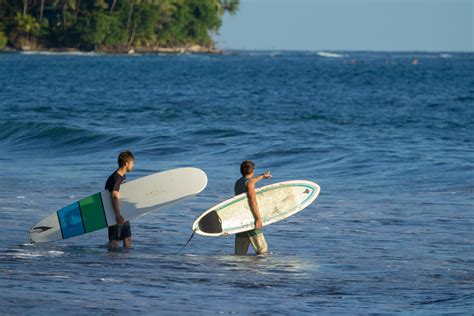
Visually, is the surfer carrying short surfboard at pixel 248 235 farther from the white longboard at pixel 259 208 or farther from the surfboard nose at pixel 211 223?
the surfboard nose at pixel 211 223

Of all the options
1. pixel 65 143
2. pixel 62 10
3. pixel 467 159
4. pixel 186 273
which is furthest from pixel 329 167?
pixel 62 10

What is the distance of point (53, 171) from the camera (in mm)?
18219

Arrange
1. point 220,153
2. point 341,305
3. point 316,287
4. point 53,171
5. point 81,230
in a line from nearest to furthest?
point 341,305 → point 316,287 → point 81,230 → point 53,171 → point 220,153

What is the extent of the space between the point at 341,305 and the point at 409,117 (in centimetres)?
2731

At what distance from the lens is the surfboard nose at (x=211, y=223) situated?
10.9 m

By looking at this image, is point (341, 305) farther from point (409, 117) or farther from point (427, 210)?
point (409, 117)

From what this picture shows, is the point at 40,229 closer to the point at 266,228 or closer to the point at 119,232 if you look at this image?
the point at 119,232

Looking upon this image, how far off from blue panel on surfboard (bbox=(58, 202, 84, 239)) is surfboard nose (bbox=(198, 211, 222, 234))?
1563mm

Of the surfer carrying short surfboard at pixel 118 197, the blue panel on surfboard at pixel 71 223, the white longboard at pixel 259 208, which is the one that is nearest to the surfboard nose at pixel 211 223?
the white longboard at pixel 259 208

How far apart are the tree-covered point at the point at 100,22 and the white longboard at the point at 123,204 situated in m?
110

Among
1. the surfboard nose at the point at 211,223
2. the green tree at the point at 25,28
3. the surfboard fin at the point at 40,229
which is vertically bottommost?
the green tree at the point at 25,28

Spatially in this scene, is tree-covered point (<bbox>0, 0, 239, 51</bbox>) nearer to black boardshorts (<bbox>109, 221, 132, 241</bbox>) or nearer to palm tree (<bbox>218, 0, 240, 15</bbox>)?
palm tree (<bbox>218, 0, 240, 15</bbox>)

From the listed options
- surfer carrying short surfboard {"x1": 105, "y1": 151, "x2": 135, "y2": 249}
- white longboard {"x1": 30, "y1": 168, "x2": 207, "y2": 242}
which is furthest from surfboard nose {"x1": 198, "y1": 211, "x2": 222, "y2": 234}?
surfer carrying short surfboard {"x1": 105, "y1": 151, "x2": 135, "y2": 249}

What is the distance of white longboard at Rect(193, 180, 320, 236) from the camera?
10.7 m
